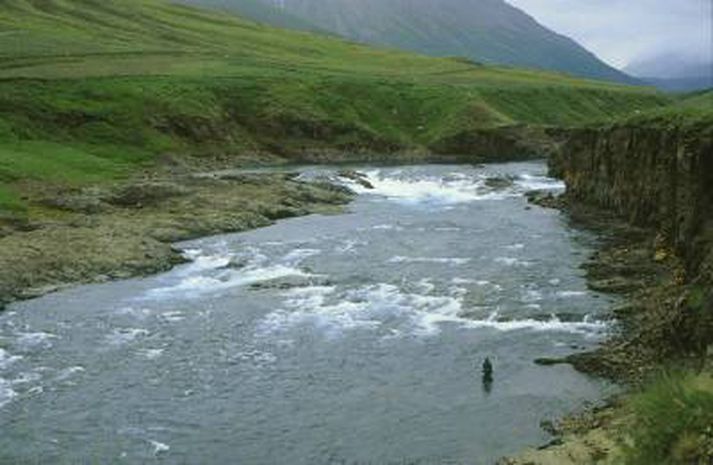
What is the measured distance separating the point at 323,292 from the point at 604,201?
1265 inches

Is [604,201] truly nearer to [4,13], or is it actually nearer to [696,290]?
[696,290]

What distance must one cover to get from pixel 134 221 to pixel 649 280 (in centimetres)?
3495

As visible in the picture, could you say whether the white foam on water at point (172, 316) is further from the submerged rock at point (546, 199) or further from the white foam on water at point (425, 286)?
the submerged rock at point (546, 199)

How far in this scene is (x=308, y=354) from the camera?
4019 cm

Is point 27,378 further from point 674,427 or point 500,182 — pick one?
point 500,182

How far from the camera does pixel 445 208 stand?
8131cm

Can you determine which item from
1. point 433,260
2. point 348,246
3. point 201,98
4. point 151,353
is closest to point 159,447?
point 151,353

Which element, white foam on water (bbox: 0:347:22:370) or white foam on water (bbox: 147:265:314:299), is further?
white foam on water (bbox: 147:265:314:299)

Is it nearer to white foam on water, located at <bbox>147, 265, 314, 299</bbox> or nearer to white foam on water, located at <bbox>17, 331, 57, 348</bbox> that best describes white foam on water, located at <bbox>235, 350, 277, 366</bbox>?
white foam on water, located at <bbox>17, 331, 57, 348</bbox>

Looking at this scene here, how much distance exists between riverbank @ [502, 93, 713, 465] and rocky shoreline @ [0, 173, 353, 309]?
71.2ft

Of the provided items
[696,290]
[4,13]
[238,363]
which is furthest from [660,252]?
[4,13]

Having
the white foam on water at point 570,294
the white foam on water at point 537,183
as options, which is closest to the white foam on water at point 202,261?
the white foam on water at point 570,294

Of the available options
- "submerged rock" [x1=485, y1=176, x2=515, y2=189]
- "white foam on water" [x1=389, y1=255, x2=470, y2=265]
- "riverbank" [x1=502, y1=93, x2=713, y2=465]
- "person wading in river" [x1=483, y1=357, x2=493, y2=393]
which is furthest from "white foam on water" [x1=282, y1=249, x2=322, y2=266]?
"submerged rock" [x1=485, y1=176, x2=515, y2=189]

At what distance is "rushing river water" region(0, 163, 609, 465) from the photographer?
31.2 meters
